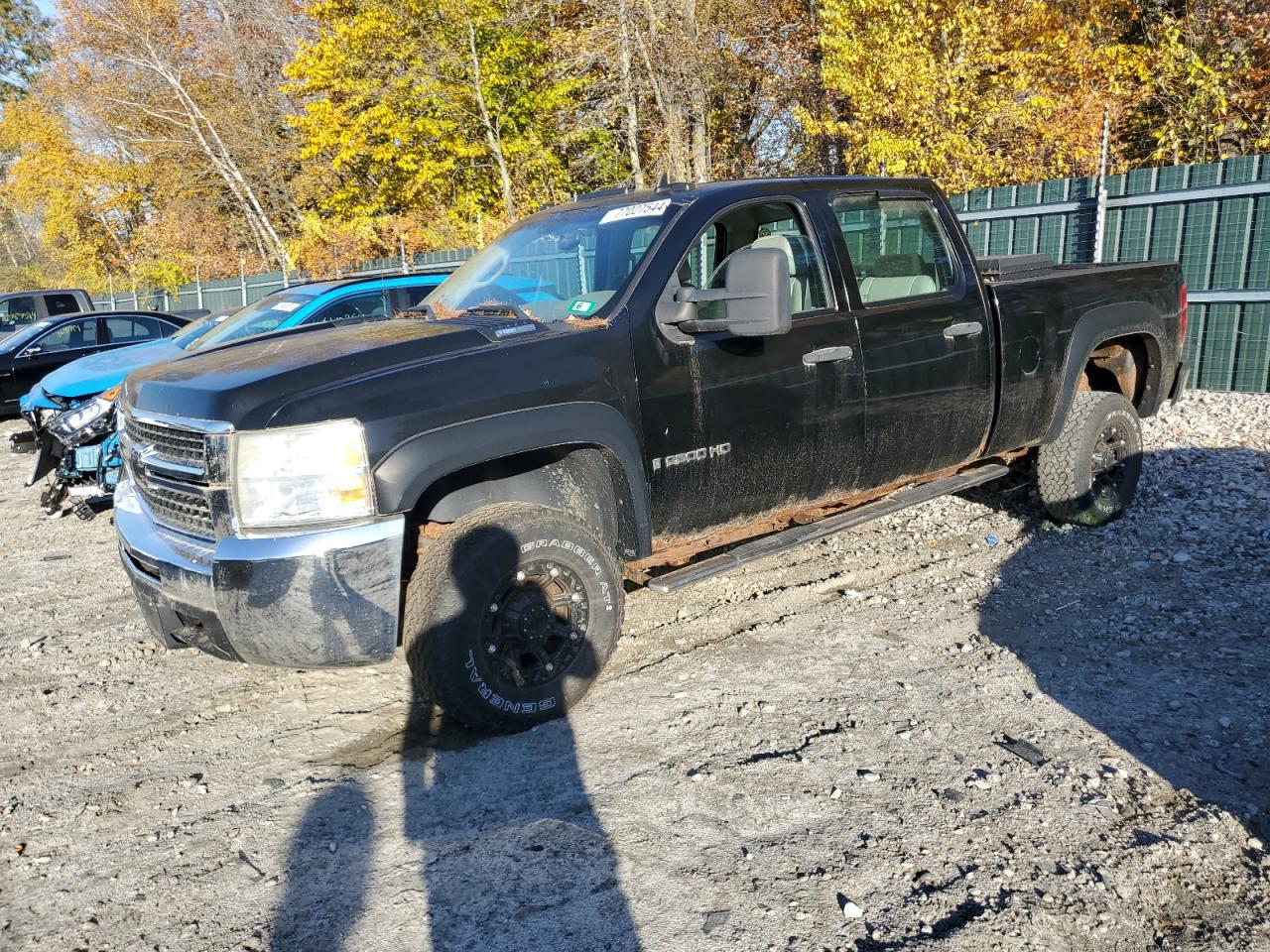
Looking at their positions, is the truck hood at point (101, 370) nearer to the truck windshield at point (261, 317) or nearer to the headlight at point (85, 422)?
the truck windshield at point (261, 317)

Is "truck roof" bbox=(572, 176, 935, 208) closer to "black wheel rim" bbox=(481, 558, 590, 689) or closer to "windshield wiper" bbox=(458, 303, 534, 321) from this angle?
"windshield wiper" bbox=(458, 303, 534, 321)

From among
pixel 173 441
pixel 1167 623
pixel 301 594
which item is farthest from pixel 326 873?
pixel 1167 623

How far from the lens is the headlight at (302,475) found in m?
3.21

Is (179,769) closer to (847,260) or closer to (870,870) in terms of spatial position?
(870,870)

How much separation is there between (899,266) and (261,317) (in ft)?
18.7

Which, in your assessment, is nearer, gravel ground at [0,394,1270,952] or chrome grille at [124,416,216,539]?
gravel ground at [0,394,1270,952]

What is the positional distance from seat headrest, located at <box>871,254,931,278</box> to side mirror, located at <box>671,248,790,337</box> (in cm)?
123

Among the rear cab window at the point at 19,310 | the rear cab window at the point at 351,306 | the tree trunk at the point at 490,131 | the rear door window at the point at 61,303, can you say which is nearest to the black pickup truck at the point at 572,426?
the rear cab window at the point at 351,306

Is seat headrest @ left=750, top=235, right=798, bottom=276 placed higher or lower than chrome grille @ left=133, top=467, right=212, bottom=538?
higher

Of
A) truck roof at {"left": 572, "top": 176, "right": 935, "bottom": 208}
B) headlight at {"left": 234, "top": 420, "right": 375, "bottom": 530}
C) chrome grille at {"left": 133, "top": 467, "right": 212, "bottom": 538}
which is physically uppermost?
truck roof at {"left": 572, "top": 176, "right": 935, "bottom": 208}

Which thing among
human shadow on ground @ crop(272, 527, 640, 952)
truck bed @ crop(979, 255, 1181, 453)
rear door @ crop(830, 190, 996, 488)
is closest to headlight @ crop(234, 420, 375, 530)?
human shadow on ground @ crop(272, 527, 640, 952)

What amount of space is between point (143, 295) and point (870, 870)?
39112mm

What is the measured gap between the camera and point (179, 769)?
12.1 feet

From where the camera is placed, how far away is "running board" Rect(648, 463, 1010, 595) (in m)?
4.11
